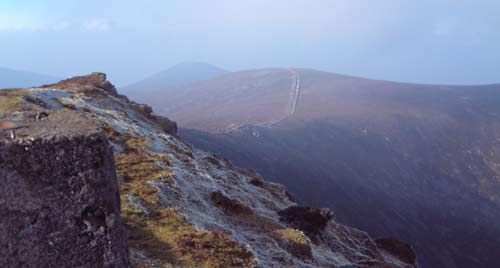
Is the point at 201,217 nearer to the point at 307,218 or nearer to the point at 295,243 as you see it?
the point at 295,243

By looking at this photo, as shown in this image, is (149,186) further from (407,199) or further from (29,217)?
(407,199)

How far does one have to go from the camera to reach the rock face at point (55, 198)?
9062 mm

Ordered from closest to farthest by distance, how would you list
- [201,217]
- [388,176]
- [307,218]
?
[201,217] < [307,218] < [388,176]

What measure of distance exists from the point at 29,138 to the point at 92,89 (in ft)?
183

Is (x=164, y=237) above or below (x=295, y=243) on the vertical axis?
above

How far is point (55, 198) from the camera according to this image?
30.4 feet

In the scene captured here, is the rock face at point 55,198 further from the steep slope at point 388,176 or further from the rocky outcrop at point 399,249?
the steep slope at point 388,176

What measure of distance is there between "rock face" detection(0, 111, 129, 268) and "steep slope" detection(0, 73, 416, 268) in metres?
1.73

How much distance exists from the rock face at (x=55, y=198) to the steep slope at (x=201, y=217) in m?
1.73

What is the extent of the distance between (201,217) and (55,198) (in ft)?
65.2

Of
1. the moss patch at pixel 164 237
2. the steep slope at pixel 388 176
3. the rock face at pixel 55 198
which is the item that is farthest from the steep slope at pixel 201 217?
the steep slope at pixel 388 176

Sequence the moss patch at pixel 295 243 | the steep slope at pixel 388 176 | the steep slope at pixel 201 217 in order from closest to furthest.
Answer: the steep slope at pixel 201 217
the moss patch at pixel 295 243
the steep slope at pixel 388 176

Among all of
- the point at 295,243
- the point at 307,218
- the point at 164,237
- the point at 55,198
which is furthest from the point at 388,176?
the point at 55,198

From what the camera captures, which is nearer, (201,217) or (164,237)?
(164,237)
